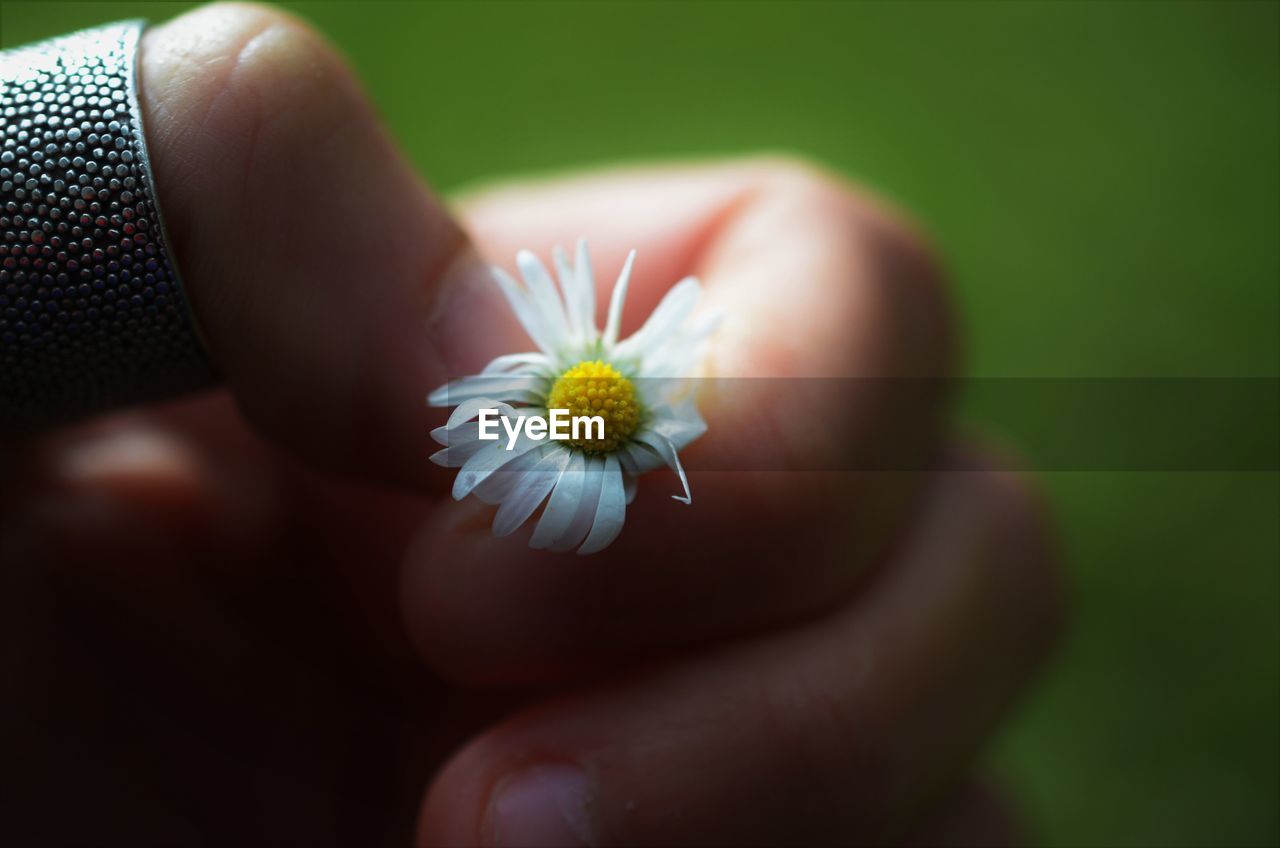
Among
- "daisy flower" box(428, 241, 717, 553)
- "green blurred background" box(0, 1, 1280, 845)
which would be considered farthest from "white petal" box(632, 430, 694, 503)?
"green blurred background" box(0, 1, 1280, 845)

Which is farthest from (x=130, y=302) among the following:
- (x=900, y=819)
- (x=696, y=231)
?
(x=900, y=819)

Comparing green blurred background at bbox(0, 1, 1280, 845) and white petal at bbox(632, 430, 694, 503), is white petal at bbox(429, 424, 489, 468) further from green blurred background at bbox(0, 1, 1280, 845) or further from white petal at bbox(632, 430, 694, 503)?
green blurred background at bbox(0, 1, 1280, 845)

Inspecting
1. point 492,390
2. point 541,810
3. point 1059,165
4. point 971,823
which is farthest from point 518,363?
point 1059,165

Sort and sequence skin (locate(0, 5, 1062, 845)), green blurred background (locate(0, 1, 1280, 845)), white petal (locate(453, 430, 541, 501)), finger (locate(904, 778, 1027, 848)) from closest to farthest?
white petal (locate(453, 430, 541, 501))
skin (locate(0, 5, 1062, 845))
finger (locate(904, 778, 1027, 848))
green blurred background (locate(0, 1, 1280, 845))

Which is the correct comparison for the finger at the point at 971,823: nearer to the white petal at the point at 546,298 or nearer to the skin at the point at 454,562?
the skin at the point at 454,562

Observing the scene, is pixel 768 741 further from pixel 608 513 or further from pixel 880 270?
pixel 880 270

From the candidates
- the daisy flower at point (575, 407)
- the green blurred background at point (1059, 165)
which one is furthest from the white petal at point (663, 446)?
the green blurred background at point (1059, 165)

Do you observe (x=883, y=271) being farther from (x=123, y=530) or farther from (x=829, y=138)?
(x=829, y=138)
